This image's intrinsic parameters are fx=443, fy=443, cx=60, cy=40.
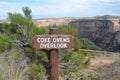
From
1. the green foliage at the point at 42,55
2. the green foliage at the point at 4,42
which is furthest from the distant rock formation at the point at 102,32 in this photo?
the green foliage at the point at 4,42

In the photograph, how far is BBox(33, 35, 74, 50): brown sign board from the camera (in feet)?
25.5

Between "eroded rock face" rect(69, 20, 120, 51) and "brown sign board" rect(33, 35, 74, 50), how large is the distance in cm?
1675

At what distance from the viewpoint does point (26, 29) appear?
11.2 meters

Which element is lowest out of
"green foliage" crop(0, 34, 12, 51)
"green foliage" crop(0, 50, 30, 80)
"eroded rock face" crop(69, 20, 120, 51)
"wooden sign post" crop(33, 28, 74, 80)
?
"eroded rock face" crop(69, 20, 120, 51)

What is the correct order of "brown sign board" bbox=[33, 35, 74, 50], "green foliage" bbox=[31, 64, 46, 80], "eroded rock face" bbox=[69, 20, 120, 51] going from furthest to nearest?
"eroded rock face" bbox=[69, 20, 120, 51] → "green foliage" bbox=[31, 64, 46, 80] → "brown sign board" bbox=[33, 35, 74, 50]

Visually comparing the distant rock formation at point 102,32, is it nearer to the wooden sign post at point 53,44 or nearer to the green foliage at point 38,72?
the green foliage at point 38,72

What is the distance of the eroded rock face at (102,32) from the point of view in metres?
25.9

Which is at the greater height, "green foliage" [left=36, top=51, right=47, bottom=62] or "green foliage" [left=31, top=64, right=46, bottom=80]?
"green foliage" [left=36, top=51, right=47, bottom=62]

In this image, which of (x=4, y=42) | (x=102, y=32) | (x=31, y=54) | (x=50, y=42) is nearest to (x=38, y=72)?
(x=31, y=54)

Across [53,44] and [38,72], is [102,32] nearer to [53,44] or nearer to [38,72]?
[38,72]

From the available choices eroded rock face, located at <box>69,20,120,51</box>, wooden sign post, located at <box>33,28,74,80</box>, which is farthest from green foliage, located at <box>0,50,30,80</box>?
eroded rock face, located at <box>69,20,120,51</box>

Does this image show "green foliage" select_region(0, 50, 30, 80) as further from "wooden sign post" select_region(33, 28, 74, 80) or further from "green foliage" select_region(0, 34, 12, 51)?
"wooden sign post" select_region(33, 28, 74, 80)

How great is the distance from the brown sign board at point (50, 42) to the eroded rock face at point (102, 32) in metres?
16.8

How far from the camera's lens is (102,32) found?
27594mm
